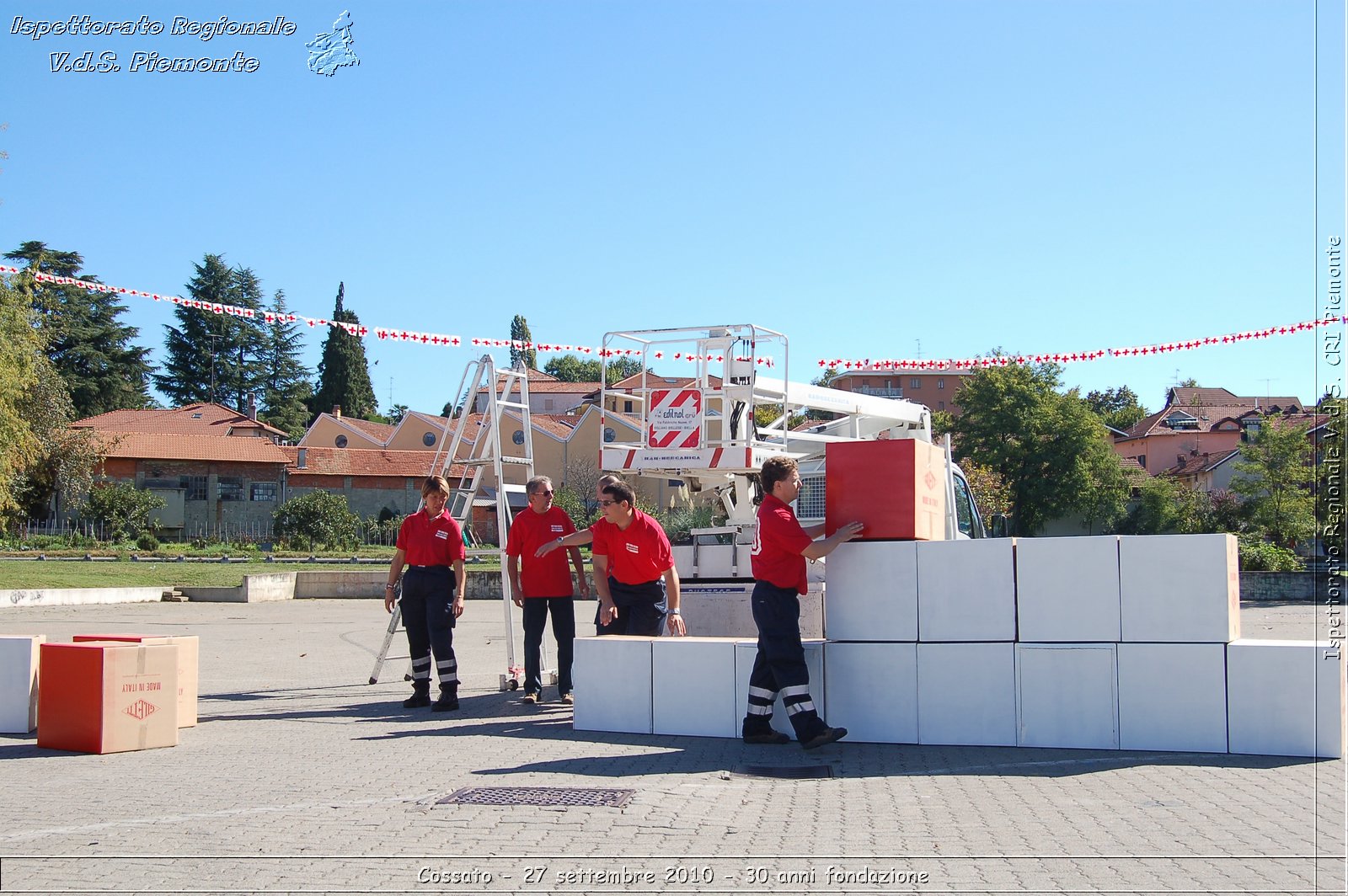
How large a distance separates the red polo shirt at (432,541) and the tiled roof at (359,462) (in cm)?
5177

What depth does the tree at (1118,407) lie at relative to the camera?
96.1 metres

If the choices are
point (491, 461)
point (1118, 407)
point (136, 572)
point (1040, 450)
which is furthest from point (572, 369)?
point (491, 461)

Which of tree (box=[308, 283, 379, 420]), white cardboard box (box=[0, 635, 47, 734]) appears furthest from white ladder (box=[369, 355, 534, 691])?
tree (box=[308, 283, 379, 420])

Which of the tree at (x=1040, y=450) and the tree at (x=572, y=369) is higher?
the tree at (x=572, y=369)

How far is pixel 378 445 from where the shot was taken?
75812 mm

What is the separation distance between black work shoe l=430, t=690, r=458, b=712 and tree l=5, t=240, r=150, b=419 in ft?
231

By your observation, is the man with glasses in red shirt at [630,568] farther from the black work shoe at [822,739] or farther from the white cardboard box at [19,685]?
the white cardboard box at [19,685]

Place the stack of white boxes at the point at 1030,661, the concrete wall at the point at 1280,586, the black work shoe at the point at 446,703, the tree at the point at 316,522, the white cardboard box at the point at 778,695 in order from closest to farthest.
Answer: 1. the stack of white boxes at the point at 1030,661
2. the white cardboard box at the point at 778,695
3. the black work shoe at the point at 446,703
4. the concrete wall at the point at 1280,586
5. the tree at the point at 316,522

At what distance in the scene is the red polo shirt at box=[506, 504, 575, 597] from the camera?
10.0m

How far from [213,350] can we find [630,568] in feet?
313

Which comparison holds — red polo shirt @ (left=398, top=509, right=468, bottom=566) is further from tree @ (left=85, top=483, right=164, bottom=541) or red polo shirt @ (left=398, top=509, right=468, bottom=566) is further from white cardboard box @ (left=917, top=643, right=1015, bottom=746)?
tree @ (left=85, top=483, right=164, bottom=541)

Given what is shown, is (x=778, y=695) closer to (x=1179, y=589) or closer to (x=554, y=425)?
(x=1179, y=589)

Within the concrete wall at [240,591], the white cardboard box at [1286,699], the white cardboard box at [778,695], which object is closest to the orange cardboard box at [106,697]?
the white cardboard box at [778,695]

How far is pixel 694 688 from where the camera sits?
830cm
